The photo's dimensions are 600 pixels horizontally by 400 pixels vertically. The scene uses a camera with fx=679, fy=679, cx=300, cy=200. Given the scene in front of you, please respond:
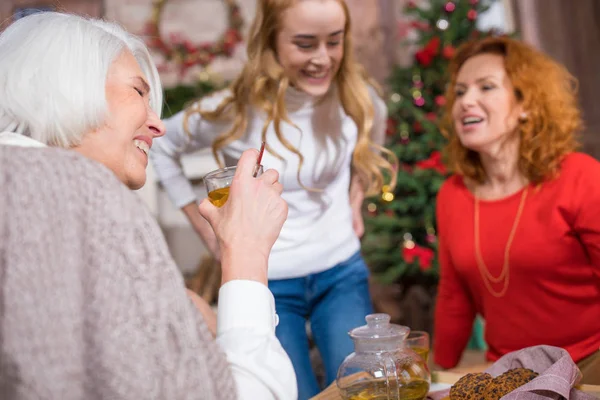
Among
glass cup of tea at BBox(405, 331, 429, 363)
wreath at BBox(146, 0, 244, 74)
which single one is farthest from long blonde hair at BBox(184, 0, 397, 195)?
wreath at BBox(146, 0, 244, 74)

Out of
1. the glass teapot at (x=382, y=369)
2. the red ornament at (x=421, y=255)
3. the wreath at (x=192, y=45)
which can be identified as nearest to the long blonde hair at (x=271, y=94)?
the glass teapot at (x=382, y=369)

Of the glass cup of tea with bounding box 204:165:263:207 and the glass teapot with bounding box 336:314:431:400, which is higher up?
the glass cup of tea with bounding box 204:165:263:207

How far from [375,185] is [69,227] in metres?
1.42

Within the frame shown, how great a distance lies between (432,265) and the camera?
151 inches

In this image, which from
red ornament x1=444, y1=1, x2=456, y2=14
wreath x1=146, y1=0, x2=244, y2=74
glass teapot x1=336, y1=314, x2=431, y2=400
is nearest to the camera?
glass teapot x1=336, y1=314, x2=431, y2=400

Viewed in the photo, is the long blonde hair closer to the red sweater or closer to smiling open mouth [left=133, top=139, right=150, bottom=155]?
the red sweater

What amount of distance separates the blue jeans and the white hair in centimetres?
101

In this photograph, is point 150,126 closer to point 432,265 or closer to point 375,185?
point 375,185

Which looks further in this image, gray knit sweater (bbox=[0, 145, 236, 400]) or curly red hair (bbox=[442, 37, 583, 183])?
curly red hair (bbox=[442, 37, 583, 183])

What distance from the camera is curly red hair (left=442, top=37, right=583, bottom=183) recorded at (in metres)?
1.97

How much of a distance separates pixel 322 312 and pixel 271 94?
2.17 feet

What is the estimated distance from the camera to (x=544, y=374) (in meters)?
1.14

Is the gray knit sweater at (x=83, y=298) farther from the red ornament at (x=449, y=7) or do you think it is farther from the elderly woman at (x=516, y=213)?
the red ornament at (x=449, y=7)

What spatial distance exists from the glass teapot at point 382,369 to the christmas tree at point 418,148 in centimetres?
257
